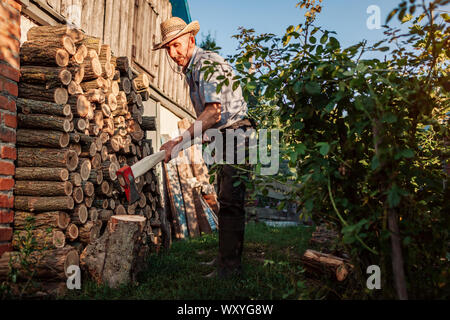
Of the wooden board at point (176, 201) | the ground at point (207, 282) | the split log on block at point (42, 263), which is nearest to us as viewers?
the ground at point (207, 282)

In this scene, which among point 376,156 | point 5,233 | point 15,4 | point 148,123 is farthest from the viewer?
point 148,123

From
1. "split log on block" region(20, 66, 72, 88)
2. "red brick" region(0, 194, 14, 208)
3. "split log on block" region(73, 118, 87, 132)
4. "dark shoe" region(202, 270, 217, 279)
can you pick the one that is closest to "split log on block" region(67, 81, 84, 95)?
"split log on block" region(20, 66, 72, 88)

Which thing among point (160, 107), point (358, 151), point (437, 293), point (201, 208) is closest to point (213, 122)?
point (358, 151)

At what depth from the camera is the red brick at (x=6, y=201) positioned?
2740 mm

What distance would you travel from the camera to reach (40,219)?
2893 mm

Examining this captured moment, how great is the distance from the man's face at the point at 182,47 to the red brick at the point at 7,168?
5.59 feet

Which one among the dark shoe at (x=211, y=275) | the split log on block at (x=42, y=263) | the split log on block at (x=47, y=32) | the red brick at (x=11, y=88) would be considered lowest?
the dark shoe at (x=211, y=275)

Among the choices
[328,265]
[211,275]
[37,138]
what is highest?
[37,138]

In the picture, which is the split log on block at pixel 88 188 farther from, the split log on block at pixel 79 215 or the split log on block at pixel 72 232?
the split log on block at pixel 72 232

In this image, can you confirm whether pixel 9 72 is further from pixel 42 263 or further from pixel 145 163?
pixel 42 263

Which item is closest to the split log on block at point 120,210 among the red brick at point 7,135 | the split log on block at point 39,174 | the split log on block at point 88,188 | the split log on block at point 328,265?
the split log on block at point 88,188

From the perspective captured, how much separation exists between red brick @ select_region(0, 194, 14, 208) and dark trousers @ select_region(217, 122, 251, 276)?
5.79 feet

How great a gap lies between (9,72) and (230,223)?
2255mm

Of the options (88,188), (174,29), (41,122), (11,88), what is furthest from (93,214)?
(174,29)
